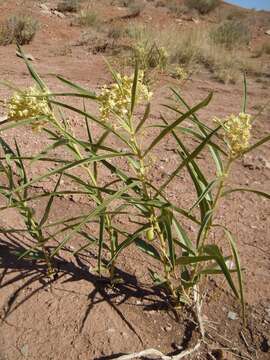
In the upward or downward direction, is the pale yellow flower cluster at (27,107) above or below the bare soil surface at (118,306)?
above

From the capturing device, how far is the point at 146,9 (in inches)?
533

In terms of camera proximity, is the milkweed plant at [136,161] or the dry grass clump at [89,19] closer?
the milkweed plant at [136,161]

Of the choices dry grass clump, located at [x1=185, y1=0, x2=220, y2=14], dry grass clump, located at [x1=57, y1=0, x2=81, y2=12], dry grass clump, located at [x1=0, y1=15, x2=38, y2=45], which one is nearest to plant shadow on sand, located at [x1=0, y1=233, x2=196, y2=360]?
dry grass clump, located at [x1=0, y1=15, x2=38, y2=45]

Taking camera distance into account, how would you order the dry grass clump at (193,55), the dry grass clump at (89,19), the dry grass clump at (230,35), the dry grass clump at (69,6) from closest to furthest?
the dry grass clump at (193,55) < the dry grass clump at (230,35) < the dry grass clump at (89,19) < the dry grass clump at (69,6)

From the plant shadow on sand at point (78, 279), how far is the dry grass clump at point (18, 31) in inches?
250

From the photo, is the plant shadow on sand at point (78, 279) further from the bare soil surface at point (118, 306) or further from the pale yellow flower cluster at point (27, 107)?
the pale yellow flower cluster at point (27, 107)

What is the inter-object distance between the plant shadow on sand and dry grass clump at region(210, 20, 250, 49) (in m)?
8.06

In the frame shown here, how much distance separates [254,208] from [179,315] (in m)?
0.99

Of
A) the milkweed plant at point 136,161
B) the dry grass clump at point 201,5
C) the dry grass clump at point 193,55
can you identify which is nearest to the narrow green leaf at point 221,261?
the milkweed plant at point 136,161

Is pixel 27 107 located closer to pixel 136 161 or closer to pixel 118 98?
pixel 118 98

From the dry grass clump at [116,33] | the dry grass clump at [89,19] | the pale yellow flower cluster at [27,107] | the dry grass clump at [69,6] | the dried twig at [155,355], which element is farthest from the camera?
the dry grass clump at [69,6]

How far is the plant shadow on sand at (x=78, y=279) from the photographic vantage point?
1.45 m

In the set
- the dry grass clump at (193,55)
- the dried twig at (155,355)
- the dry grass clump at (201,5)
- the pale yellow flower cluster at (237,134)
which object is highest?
the dry grass clump at (201,5)

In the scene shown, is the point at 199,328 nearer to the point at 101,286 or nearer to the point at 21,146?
the point at 101,286
